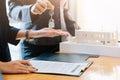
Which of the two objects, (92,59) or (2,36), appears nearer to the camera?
(92,59)

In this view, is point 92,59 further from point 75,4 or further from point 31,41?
point 75,4

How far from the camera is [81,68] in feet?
3.84

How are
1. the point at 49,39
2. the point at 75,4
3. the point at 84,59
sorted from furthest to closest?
the point at 75,4
the point at 49,39
the point at 84,59

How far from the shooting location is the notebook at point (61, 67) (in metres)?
1.11

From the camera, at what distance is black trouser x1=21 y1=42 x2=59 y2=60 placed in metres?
1.69

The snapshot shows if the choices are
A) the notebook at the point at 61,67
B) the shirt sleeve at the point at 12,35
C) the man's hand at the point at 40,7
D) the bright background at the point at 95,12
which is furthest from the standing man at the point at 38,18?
the notebook at the point at 61,67

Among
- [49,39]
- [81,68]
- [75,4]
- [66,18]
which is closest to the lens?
[81,68]

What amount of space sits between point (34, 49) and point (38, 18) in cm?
23

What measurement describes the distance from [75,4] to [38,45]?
0.62m

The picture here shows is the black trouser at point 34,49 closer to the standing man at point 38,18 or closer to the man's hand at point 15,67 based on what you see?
the standing man at point 38,18

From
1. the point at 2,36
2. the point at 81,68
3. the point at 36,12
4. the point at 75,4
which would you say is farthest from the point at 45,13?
the point at 81,68

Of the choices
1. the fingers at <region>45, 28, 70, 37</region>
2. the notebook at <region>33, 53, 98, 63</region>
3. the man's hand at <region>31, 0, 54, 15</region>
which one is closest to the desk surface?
the notebook at <region>33, 53, 98, 63</region>

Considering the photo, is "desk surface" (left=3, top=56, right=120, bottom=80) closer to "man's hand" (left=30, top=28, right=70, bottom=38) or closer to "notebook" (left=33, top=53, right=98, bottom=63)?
"notebook" (left=33, top=53, right=98, bottom=63)

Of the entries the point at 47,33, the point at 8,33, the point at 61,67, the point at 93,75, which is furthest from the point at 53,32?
the point at 93,75
